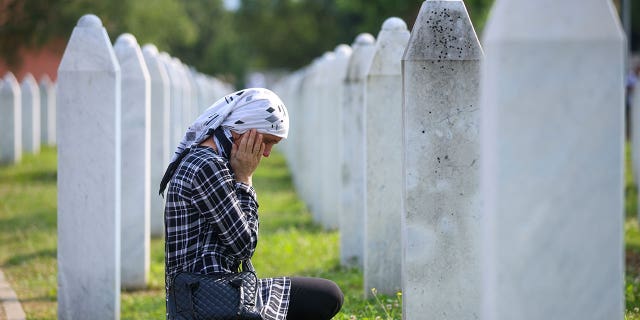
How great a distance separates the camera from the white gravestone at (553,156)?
3.69 m

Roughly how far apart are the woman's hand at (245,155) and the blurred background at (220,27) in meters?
16.9

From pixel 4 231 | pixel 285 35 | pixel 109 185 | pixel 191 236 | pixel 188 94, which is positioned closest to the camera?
pixel 191 236

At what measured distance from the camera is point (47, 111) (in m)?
27.1

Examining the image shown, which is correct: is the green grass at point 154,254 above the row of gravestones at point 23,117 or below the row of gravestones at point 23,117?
below

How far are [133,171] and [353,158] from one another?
2.29 m

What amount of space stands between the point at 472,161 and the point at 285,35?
5831cm

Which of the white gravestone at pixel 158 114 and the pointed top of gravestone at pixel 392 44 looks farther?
the white gravestone at pixel 158 114

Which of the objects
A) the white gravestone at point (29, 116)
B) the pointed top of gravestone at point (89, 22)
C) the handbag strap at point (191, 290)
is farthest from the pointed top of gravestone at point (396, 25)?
the white gravestone at point (29, 116)

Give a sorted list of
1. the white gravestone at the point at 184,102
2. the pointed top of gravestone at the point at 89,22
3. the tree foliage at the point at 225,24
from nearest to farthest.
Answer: the pointed top of gravestone at the point at 89,22
the white gravestone at the point at 184,102
the tree foliage at the point at 225,24

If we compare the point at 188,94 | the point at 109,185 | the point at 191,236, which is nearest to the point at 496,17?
the point at 191,236

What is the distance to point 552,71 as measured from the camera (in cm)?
370

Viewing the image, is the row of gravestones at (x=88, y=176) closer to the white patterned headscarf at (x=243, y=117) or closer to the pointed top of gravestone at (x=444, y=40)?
the white patterned headscarf at (x=243, y=117)

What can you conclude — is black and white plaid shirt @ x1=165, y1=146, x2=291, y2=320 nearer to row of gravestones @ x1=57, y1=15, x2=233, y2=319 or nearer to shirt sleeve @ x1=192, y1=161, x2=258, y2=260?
shirt sleeve @ x1=192, y1=161, x2=258, y2=260

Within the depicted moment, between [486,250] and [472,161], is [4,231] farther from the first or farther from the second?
[486,250]
